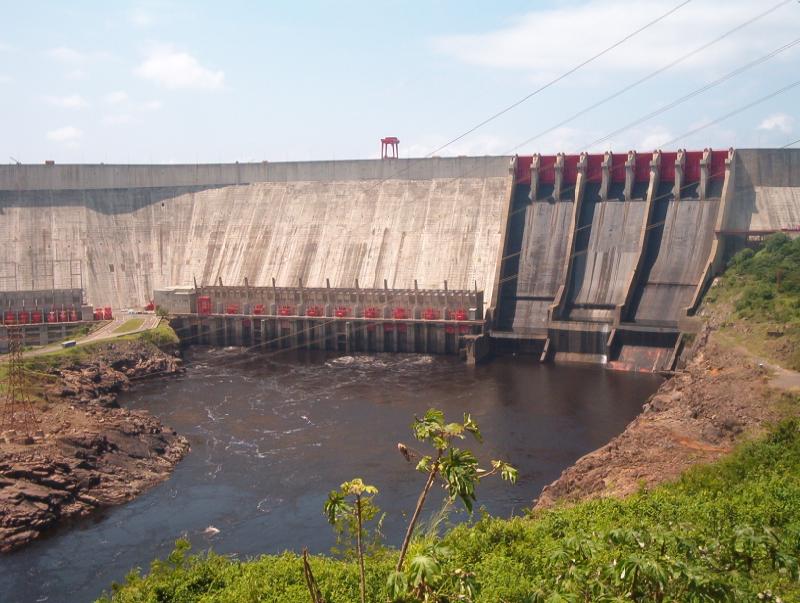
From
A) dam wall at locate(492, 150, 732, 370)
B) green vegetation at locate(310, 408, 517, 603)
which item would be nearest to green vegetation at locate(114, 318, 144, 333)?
dam wall at locate(492, 150, 732, 370)

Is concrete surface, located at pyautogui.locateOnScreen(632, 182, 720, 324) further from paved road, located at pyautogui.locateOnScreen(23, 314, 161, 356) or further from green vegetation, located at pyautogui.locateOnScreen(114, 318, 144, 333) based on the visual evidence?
green vegetation, located at pyautogui.locateOnScreen(114, 318, 144, 333)

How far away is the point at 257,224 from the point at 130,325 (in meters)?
14.0

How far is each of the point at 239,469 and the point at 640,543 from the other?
21.4m

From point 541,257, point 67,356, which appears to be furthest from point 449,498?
point 541,257

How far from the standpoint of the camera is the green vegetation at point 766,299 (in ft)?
116

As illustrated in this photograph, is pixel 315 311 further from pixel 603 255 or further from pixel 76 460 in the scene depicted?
pixel 76 460

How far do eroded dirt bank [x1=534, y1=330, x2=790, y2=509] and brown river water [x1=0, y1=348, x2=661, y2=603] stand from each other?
2147 millimetres

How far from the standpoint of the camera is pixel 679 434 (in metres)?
27.5

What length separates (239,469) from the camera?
3061cm

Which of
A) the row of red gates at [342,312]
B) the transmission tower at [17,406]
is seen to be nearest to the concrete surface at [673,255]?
the row of red gates at [342,312]

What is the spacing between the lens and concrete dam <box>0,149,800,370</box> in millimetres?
48781

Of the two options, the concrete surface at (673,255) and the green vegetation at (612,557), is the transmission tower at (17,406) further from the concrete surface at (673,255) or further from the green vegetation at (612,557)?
the concrete surface at (673,255)

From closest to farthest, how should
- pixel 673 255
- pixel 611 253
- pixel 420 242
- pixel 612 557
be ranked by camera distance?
pixel 612 557
pixel 673 255
pixel 611 253
pixel 420 242

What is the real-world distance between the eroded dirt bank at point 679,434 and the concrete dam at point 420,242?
11895 mm
